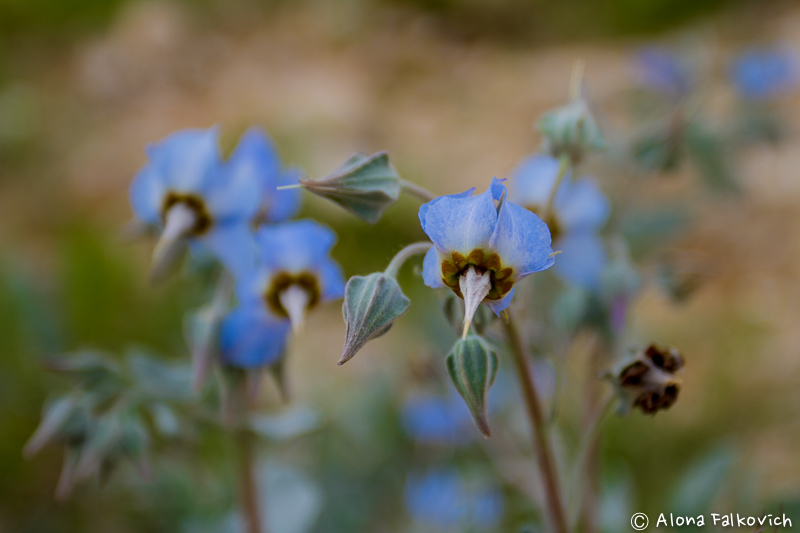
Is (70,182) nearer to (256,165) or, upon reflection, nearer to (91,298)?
(91,298)

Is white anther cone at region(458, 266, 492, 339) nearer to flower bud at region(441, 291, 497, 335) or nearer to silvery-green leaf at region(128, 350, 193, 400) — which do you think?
flower bud at region(441, 291, 497, 335)

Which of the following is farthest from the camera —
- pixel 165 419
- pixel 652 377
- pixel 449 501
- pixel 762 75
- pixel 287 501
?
pixel 762 75

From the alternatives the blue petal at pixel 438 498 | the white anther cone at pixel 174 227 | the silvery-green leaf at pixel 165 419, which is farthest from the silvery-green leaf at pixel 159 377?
the blue petal at pixel 438 498

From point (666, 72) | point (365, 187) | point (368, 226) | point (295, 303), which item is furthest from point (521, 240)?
point (368, 226)

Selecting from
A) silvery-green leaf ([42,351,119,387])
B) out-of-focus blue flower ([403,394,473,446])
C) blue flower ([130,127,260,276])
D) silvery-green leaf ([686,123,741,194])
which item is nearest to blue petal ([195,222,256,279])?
blue flower ([130,127,260,276])

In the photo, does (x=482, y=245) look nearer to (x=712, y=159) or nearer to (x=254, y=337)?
(x=254, y=337)
